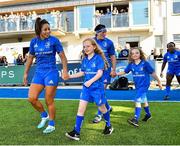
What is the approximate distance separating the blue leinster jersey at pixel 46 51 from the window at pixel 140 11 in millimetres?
21962

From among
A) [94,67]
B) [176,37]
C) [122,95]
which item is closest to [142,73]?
[94,67]

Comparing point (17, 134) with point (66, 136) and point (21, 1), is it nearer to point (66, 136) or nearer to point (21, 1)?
point (66, 136)

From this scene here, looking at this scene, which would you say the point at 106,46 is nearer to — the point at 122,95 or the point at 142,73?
the point at 142,73

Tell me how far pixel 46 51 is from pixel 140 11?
892 inches

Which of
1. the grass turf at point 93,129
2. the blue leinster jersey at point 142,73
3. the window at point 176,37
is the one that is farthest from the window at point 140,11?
the blue leinster jersey at point 142,73

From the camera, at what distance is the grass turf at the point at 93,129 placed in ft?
17.5

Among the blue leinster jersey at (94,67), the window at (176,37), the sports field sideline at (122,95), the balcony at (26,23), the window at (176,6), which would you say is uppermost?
the window at (176,6)

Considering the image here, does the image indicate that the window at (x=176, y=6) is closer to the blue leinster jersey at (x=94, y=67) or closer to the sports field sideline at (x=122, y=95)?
the sports field sideline at (x=122, y=95)

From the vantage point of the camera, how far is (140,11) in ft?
91.4

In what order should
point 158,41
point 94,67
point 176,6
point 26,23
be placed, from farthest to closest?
point 26,23 < point 158,41 < point 176,6 < point 94,67

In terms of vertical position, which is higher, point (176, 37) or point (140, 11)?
point (140, 11)

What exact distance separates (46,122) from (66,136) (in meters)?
1.38

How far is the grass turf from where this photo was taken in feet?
17.5

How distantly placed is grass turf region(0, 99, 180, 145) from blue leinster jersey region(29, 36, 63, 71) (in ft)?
3.86
